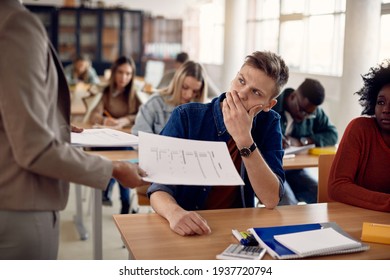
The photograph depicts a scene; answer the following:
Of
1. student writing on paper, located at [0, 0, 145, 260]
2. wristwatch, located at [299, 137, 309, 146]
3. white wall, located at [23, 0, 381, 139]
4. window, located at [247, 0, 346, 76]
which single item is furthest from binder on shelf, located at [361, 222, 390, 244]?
window, located at [247, 0, 346, 76]

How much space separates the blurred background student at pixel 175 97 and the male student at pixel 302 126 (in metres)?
0.52

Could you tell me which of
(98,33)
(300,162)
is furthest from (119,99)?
(98,33)

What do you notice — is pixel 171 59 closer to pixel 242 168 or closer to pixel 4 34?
pixel 242 168

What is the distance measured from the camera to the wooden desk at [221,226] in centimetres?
134

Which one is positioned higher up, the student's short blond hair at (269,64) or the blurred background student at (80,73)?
the student's short blond hair at (269,64)

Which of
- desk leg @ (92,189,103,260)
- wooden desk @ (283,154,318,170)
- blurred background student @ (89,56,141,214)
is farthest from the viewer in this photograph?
blurred background student @ (89,56,141,214)

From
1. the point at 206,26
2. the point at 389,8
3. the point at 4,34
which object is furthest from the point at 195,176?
the point at 206,26

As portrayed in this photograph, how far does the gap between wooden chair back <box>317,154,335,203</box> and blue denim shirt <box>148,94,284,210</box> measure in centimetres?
47

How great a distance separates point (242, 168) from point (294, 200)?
1343mm

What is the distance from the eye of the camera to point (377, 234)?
4.80ft

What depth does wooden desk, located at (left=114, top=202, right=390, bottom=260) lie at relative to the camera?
1.34 meters

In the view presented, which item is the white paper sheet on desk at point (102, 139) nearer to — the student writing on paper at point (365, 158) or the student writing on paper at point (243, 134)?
the student writing on paper at point (243, 134)

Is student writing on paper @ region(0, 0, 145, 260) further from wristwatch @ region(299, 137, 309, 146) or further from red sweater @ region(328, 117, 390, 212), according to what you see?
wristwatch @ region(299, 137, 309, 146)

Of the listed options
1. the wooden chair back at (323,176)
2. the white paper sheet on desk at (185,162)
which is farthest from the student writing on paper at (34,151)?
the wooden chair back at (323,176)
